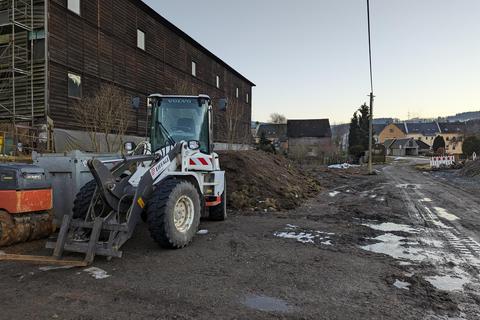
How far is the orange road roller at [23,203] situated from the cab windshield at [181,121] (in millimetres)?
2369

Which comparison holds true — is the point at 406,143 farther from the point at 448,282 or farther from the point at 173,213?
the point at 173,213

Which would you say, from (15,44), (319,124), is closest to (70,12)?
(15,44)

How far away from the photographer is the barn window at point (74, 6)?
1919cm

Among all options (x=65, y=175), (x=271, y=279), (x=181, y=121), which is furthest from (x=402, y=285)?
(x=65, y=175)

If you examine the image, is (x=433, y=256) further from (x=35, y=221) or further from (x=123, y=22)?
(x=123, y=22)

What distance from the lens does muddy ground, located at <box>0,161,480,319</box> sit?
13.3 ft

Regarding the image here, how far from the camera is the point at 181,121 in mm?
8117

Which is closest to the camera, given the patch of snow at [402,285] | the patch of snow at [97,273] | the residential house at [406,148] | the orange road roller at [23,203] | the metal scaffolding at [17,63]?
the patch of snow at [402,285]

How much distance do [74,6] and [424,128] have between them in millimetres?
112370

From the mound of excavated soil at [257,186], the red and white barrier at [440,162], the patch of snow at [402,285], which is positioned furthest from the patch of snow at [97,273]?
the red and white barrier at [440,162]

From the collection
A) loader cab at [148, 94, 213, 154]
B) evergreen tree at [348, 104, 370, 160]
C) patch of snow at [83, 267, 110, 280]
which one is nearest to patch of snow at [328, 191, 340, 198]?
loader cab at [148, 94, 213, 154]

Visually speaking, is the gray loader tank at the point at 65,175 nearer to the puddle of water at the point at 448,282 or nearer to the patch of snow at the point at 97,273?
the patch of snow at the point at 97,273

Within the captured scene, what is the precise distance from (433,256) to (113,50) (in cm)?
2128

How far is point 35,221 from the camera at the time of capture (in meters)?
6.62
